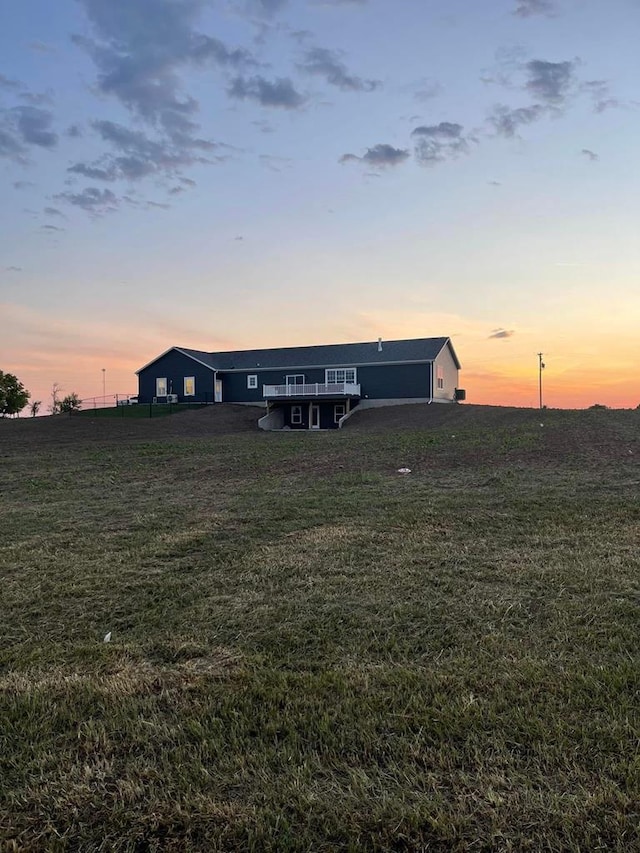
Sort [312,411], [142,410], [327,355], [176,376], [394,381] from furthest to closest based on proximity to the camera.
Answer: [176,376] < [327,355] < [142,410] < [394,381] < [312,411]

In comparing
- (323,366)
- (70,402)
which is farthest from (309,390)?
(70,402)

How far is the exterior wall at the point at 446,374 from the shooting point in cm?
3491

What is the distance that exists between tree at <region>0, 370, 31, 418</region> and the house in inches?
592

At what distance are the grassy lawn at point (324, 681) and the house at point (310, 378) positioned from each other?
80.2ft

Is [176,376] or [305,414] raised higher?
[176,376]

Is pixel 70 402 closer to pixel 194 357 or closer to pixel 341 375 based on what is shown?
pixel 194 357

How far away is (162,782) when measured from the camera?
2.19 m

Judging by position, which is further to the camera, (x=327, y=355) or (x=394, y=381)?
(x=327, y=355)

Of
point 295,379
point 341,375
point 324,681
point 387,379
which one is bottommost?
point 324,681

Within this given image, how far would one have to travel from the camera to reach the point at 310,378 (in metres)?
37.2

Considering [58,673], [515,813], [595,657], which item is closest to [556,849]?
[515,813]

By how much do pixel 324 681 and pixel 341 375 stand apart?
33593 millimetres

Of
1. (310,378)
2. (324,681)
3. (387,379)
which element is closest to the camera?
(324,681)

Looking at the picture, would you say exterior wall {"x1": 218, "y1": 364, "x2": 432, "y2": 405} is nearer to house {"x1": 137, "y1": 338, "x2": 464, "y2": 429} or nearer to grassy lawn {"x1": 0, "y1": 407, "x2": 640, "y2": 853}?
house {"x1": 137, "y1": 338, "x2": 464, "y2": 429}
